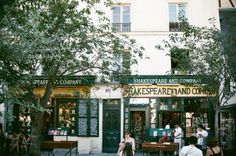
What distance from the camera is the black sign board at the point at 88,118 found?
25341 millimetres

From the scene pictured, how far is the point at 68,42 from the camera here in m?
17.4

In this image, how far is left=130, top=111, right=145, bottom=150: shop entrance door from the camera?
2533cm

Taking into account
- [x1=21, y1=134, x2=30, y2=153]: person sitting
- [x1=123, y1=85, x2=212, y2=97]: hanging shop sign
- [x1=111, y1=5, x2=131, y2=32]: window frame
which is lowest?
[x1=21, y1=134, x2=30, y2=153]: person sitting

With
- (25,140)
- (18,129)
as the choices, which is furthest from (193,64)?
(18,129)

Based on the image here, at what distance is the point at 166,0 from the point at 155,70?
437cm

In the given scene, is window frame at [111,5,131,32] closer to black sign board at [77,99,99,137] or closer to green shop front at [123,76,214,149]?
green shop front at [123,76,214,149]

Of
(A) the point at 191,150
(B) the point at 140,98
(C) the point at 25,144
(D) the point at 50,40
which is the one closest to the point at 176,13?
(B) the point at 140,98

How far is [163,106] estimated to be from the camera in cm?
2522

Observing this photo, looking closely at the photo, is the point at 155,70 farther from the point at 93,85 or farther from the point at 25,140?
the point at 25,140

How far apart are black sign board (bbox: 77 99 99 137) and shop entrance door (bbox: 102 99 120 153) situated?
0.52 meters

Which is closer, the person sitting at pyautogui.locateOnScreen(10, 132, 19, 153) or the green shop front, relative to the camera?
Answer: the person sitting at pyautogui.locateOnScreen(10, 132, 19, 153)

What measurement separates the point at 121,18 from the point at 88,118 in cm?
637

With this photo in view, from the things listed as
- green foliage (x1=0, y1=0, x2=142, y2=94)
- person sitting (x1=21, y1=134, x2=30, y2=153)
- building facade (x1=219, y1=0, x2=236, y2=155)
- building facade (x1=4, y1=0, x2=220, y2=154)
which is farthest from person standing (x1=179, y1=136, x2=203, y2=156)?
building facade (x1=4, y1=0, x2=220, y2=154)

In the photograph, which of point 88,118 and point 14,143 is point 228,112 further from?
point 14,143
